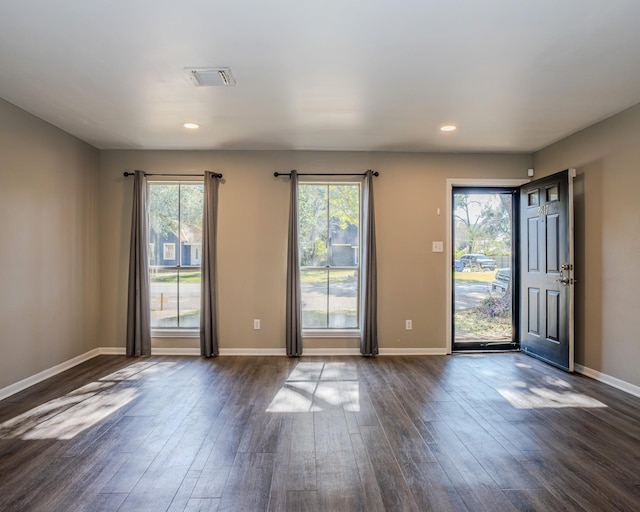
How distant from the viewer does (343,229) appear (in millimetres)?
4953

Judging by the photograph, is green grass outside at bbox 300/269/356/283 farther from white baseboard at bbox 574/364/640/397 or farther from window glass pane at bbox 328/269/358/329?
white baseboard at bbox 574/364/640/397

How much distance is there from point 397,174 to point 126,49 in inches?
134

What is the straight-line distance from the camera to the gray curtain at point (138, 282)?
471 cm

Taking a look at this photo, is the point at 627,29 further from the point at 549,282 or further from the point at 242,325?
the point at 242,325

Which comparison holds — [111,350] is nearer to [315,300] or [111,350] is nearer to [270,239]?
[270,239]

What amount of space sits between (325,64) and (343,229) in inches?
99.2

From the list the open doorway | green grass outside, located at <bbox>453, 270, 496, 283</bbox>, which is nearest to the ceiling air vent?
the open doorway

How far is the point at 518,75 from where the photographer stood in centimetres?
282

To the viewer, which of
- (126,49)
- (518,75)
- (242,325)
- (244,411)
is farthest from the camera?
(242,325)

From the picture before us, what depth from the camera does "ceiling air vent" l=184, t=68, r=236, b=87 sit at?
2758 millimetres

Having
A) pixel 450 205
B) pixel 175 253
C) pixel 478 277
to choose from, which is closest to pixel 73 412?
pixel 175 253

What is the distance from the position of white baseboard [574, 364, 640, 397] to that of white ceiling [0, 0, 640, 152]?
263cm

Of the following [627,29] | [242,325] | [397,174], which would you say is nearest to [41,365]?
[242,325]

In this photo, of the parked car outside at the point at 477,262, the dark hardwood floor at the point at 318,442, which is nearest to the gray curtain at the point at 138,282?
the dark hardwood floor at the point at 318,442
